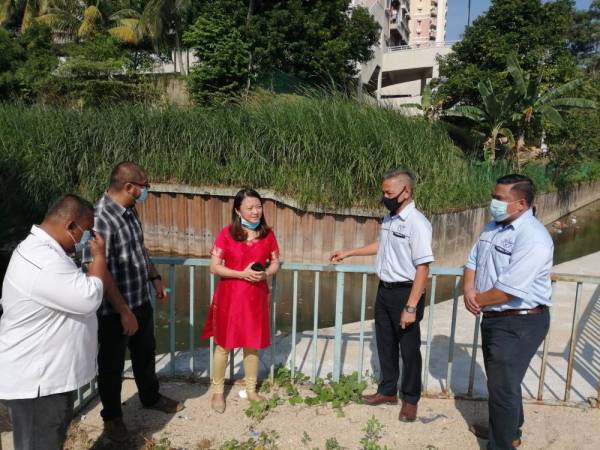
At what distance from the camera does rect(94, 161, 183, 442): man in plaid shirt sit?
2.76 metres

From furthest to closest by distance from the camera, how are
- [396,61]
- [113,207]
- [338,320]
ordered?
[396,61]
[338,320]
[113,207]

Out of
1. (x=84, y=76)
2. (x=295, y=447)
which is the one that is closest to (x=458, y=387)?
(x=295, y=447)

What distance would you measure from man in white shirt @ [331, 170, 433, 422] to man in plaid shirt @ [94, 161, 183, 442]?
1.59m

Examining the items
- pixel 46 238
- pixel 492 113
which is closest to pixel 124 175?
pixel 46 238

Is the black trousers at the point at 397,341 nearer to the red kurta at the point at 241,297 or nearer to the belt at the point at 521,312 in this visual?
the belt at the point at 521,312

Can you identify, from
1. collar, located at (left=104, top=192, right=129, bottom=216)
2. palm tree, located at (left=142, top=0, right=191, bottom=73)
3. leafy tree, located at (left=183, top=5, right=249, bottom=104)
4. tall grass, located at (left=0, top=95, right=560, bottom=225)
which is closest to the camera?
collar, located at (left=104, top=192, right=129, bottom=216)

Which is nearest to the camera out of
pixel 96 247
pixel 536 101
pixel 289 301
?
pixel 96 247

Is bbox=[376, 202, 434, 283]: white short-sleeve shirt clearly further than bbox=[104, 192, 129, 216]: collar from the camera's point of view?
Yes

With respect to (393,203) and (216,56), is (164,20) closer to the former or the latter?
(216,56)

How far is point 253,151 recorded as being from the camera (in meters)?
10.4

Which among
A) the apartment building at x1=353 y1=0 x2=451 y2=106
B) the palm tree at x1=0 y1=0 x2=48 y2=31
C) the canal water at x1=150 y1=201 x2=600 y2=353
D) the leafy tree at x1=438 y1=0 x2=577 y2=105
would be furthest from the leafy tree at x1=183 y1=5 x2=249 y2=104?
the palm tree at x1=0 y1=0 x2=48 y2=31

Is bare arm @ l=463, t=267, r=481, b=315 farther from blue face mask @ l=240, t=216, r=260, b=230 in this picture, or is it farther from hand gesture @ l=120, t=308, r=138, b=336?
hand gesture @ l=120, t=308, r=138, b=336

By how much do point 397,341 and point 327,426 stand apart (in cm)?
75

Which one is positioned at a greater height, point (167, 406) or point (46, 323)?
point (46, 323)
